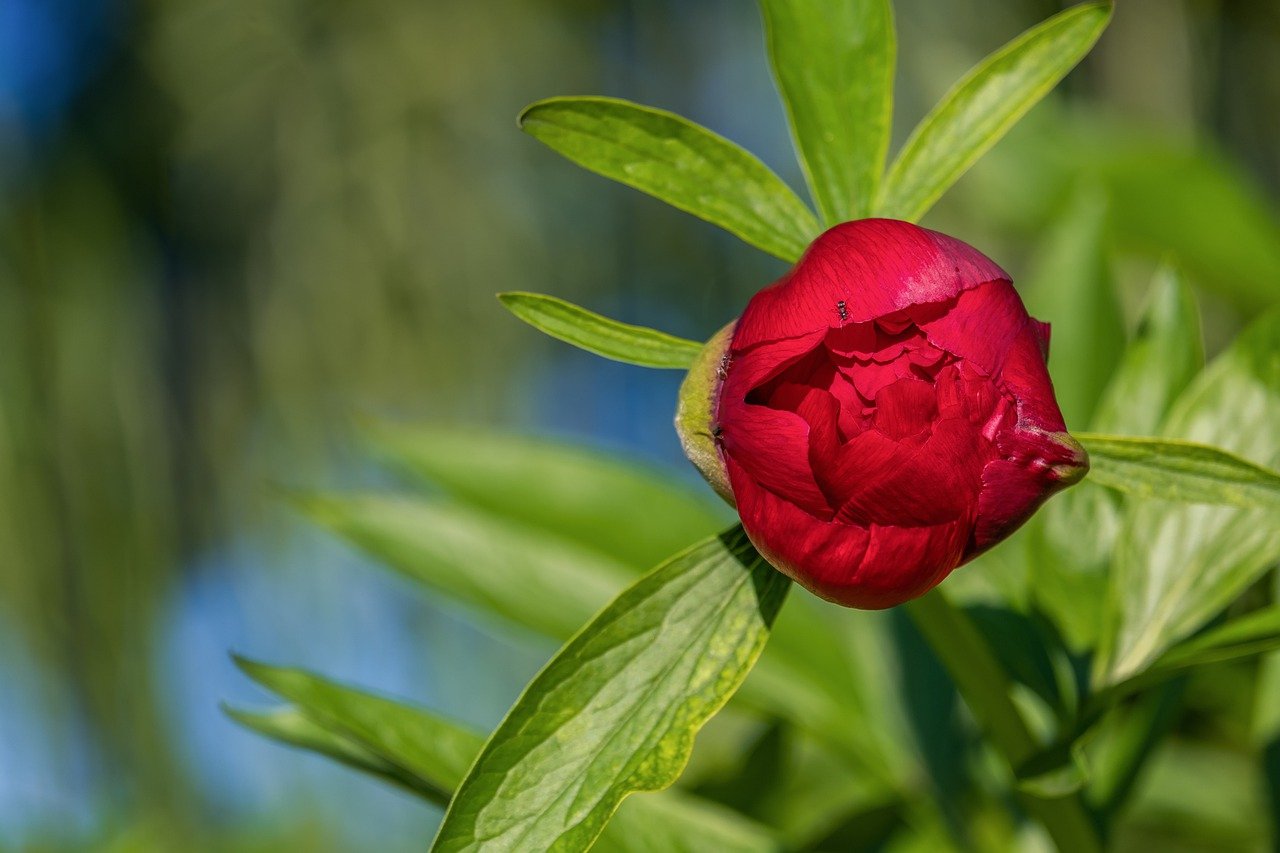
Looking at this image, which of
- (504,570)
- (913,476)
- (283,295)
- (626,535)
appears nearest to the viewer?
(913,476)

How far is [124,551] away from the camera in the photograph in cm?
348

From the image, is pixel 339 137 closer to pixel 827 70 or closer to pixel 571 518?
pixel 571 518

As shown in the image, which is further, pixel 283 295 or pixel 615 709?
pixel 283 295

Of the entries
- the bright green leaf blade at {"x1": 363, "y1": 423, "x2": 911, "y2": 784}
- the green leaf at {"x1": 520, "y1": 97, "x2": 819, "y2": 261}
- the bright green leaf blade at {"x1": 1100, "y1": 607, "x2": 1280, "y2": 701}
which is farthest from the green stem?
the bright green leaf blade at {"x1": 363, "y1": 423, "x2": 911, "y2": 784}

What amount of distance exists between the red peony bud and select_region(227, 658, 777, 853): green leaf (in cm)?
22

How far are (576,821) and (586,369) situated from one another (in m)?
3.75

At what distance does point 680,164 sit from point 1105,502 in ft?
1.05

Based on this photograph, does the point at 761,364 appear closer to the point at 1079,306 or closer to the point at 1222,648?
the point at 1222,648

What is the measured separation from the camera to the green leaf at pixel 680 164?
0.48 metres

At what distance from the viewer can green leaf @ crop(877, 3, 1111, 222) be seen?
50 cm

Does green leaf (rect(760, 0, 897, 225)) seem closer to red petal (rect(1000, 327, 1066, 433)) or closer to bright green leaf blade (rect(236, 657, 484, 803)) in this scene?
red petal (rect(1000, 327, 1066, 433))

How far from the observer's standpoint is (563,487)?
0.96 m

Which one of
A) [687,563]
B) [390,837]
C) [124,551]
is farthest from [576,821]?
[124,551]

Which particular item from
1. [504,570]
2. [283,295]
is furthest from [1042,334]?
[283,295]
